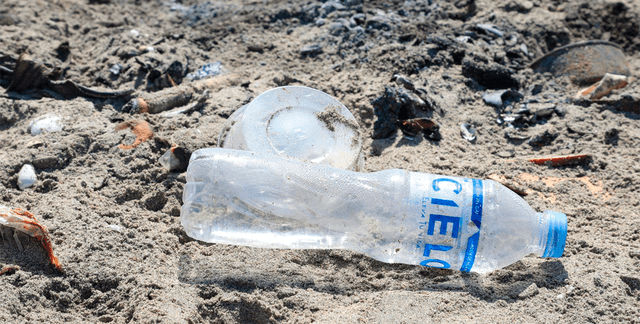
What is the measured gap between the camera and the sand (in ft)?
5.77

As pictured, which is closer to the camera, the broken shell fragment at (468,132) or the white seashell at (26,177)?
the white seashell at (26,177)

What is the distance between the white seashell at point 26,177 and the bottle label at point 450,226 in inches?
66.1

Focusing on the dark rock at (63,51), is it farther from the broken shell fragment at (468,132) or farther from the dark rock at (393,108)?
the broken shell fragment at (468,132)

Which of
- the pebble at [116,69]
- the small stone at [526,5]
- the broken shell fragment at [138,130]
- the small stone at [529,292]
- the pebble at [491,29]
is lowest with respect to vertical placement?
the small stone at [529,292]

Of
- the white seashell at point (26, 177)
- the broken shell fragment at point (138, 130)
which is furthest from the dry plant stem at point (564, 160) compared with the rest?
the white seashell at point (26, 177)

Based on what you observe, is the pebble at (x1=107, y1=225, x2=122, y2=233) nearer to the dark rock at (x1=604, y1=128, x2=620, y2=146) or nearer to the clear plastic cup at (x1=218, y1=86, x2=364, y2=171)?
the clear plastic cup at (x1=218, y1=86, x2=364, y2=171)

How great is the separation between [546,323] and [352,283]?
0.68 m

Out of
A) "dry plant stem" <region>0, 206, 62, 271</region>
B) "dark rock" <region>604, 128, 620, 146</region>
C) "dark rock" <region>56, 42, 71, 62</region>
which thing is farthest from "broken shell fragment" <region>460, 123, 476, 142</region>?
"dark rock" <region>56, 42, 71, 62</region>

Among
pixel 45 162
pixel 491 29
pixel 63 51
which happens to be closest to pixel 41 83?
pixel 63 51

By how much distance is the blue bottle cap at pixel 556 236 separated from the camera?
1.88 meters

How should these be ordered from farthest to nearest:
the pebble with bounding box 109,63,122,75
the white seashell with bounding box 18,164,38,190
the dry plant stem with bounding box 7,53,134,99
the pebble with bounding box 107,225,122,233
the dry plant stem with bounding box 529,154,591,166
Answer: the pebble with bounding box 109,63,122,75, the dry plant stem with bounding box 7,53,134,99, the dry plant stem with bounding box 529,154,591,166, the white seashell with bounding box 18,164,38,190, the pebble with bounding box 107,225,122,233

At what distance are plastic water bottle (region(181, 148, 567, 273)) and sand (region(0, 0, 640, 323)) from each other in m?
0.07

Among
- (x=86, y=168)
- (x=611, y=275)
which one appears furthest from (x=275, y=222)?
(x=611, y=275)

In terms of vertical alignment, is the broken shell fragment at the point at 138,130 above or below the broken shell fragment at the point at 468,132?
above
